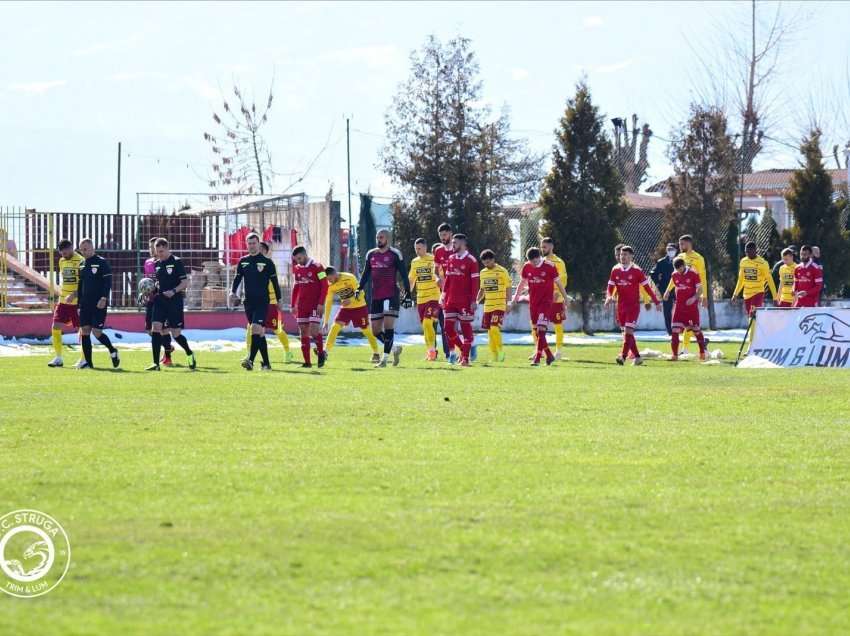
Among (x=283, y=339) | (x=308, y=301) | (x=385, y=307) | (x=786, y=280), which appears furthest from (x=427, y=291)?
(x=786, y=280)

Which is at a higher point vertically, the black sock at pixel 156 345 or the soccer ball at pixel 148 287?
the soccer ball at pixel 148 287

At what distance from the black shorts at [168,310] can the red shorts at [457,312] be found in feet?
14.4

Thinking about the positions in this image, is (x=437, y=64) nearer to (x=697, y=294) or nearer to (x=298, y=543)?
(x=697, y=294)

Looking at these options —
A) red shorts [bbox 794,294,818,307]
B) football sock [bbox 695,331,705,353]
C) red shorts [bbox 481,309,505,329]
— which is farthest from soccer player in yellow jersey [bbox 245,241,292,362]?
red shorts [bbox 794,294,818,307]

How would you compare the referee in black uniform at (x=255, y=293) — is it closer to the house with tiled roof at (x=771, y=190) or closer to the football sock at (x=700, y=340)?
the football sock at (x=700, y=340)

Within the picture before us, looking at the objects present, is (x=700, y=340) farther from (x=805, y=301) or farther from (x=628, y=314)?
(x=805, y=301)

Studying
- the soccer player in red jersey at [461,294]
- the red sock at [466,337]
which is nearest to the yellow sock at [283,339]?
the soccer player in red jersey at [461,294]

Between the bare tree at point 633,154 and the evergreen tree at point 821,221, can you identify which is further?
the bare tree at point 633,154

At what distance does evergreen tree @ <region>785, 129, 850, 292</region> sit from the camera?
44.6 meters

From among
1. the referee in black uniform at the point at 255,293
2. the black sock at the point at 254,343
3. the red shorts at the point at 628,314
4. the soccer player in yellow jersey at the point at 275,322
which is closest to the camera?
the black sock at the point at 254,343

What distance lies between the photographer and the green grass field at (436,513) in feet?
20.3

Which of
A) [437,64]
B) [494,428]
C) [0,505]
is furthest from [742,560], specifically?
[437,64]

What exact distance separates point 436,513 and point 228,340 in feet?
88.0

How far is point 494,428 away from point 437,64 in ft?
99.8
